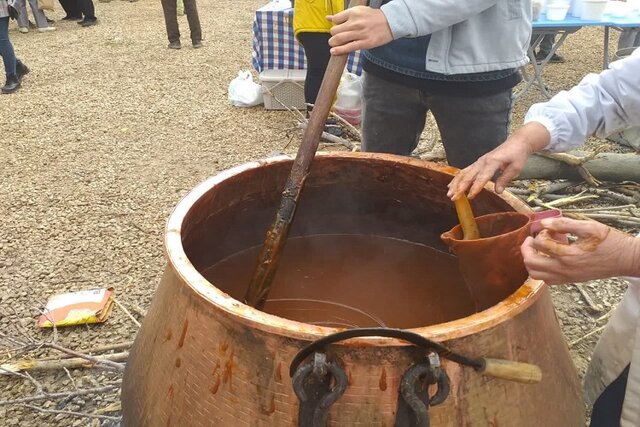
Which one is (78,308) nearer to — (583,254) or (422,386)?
(422,386)

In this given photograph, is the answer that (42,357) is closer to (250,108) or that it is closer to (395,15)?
(395,15)

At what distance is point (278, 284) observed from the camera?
83.7 inches

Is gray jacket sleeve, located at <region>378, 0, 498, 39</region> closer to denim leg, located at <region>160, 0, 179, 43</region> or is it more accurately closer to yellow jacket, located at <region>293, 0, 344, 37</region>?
yellow jacket, located at <region>293, 0, 344, 37</region>

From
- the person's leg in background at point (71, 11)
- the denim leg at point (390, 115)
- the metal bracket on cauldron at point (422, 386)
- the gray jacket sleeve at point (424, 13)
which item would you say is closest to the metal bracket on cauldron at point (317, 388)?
the metal bracket on cauldron at point (422, 386)

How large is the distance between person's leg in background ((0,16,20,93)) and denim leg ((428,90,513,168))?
554 cm

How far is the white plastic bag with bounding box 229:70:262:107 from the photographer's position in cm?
575

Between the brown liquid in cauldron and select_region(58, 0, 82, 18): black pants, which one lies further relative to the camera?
select_region(58, 0, 82, 18): black pants

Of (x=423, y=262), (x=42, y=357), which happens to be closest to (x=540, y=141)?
(x=423, y=262)

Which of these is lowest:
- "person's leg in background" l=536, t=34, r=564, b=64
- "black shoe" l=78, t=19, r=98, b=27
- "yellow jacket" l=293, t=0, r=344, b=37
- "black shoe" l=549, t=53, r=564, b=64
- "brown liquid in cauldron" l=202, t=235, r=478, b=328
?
"black shoe" l=78, t=19, r=98, b=27

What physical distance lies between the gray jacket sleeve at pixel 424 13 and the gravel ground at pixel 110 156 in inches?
66.0

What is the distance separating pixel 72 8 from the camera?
9602mm

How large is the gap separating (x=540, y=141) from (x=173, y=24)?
23.0 feet

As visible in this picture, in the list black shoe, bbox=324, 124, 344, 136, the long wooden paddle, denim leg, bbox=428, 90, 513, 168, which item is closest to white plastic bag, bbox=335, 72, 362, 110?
black shoe, bbox=324, 124, 344, 136

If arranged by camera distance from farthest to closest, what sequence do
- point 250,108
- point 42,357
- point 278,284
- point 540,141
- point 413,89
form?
point 250,108
point 42,357
point 413,89
point 278,284
point 540,141
